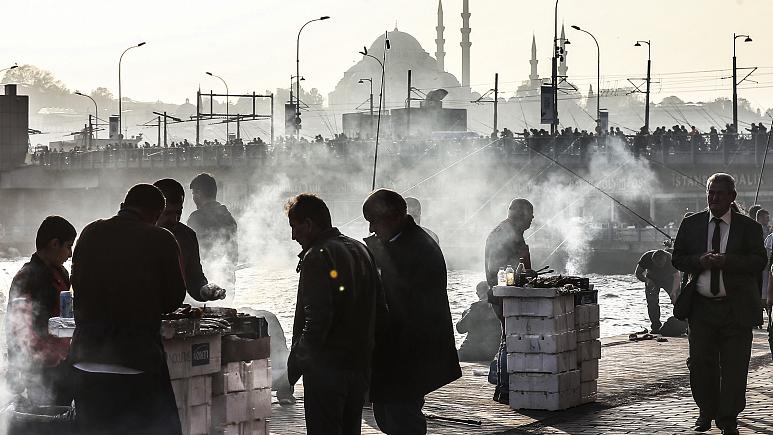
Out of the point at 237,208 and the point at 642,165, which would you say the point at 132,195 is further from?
the point at 237,208

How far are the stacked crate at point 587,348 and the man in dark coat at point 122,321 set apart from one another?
6.13 m

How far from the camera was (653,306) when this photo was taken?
73.0ft

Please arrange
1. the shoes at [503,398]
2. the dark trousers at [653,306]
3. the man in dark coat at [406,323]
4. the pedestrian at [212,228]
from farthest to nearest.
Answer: the dark trousers at [653,306], the shoes at [503,398], the pedestrian at [212,228], the man in dark coat at [406,323]

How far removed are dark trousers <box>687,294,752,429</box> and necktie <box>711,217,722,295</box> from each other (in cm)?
11

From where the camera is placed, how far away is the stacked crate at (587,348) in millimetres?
12617

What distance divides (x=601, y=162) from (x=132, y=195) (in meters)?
58.7

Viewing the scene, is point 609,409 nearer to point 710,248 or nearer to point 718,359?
point 718,359

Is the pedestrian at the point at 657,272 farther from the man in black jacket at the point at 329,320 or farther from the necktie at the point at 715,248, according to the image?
the man in black jacket at the point at 329,320

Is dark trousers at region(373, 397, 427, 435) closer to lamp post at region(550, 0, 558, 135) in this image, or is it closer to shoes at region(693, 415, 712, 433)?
shoes at region(693, 415, 712, 433)

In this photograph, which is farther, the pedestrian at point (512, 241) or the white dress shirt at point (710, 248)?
the pedestrian at point (512, 241)

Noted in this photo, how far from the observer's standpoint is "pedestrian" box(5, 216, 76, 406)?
26.5 ft

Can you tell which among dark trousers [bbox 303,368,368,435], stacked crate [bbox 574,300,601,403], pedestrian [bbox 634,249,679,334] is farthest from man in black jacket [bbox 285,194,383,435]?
pedestrian [bbox 634,249,679,334]

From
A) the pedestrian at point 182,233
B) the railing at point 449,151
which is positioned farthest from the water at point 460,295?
the pedestrian at point 182,233

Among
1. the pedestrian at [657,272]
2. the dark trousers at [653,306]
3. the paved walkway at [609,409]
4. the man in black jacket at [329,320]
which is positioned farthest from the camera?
the pedestrian at [657,272]
